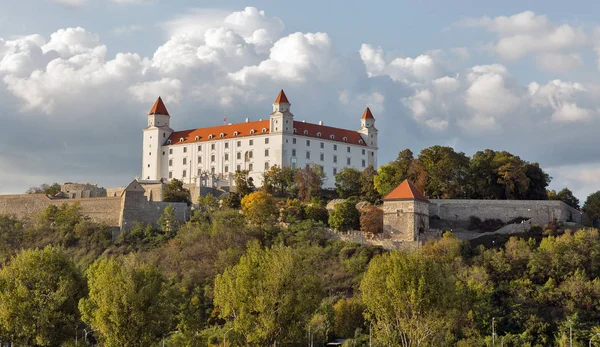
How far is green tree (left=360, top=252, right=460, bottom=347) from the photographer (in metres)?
51.6

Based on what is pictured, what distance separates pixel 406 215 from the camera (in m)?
70.2

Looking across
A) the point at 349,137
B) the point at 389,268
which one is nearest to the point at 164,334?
the point at 389,268

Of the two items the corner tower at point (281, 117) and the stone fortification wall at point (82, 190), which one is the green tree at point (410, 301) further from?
the corner tower at point (281, 117)

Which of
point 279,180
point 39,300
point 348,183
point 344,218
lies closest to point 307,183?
point 279,180

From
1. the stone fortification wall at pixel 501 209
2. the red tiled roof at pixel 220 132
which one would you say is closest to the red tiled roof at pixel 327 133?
the red tiled roof at pixel 220 132

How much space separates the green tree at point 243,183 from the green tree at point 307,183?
3773 mm

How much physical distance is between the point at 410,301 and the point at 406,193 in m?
19.9

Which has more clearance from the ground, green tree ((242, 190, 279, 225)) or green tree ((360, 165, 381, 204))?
green tree ((360, 165, 381, 204))

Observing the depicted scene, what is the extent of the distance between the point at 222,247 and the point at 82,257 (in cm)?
1001

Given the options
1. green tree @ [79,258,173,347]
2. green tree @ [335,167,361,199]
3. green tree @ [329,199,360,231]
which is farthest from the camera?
green tree @ [335,167,361,199]

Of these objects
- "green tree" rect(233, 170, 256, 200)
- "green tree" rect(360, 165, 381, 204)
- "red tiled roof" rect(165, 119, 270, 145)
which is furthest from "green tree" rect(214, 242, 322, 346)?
"red tiled roof" rect(165, 119, 270, 145)

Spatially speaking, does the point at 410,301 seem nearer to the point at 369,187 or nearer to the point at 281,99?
the point at 369,187

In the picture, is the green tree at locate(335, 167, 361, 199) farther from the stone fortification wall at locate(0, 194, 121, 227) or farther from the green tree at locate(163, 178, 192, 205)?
the stone fortification wall at locate(0, 194, 121, 227)

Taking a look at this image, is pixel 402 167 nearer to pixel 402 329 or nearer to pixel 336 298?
pixel 336 298
